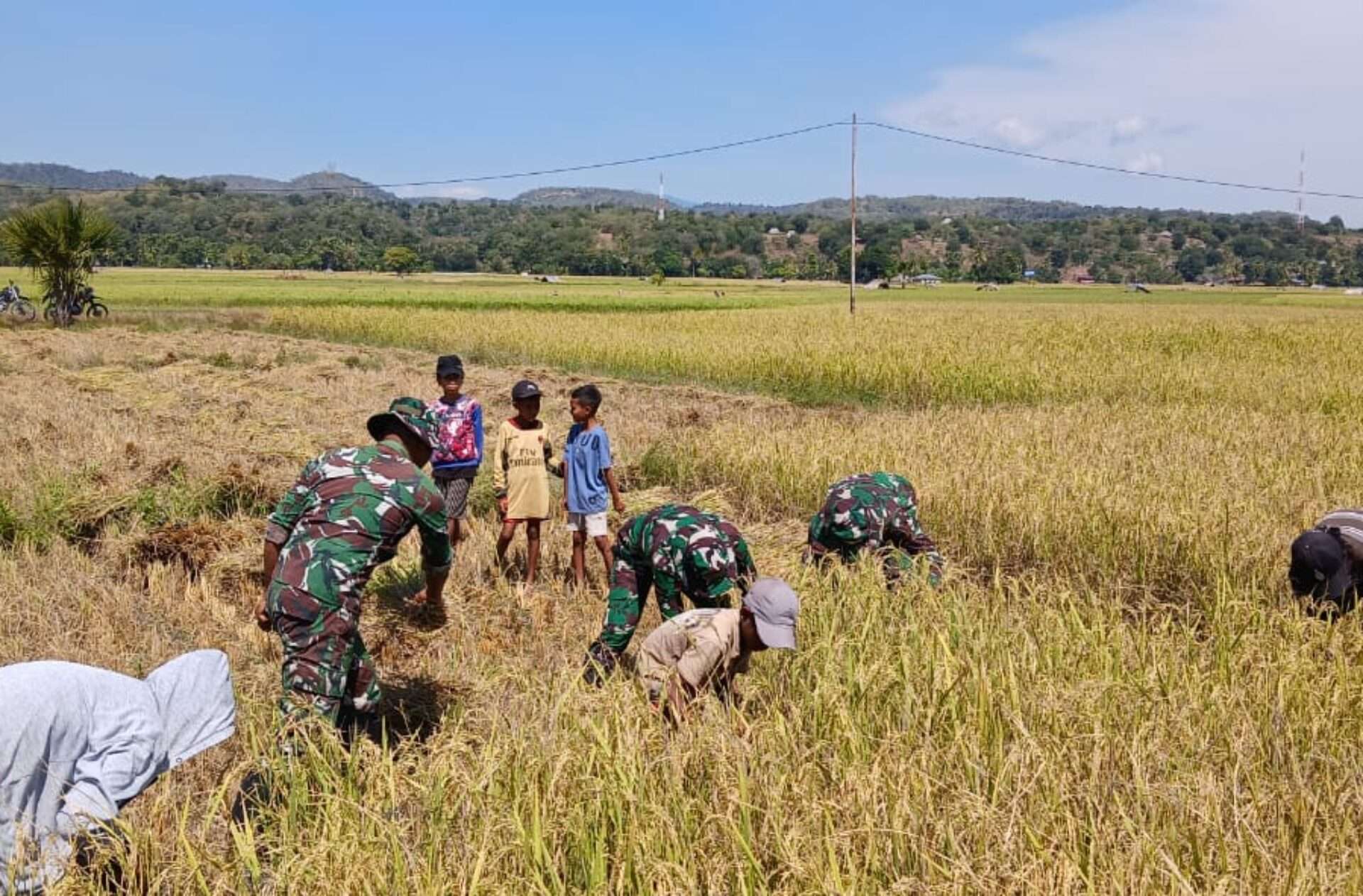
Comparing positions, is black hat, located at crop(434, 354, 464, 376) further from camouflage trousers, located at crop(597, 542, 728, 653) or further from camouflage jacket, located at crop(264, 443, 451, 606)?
camouflage jacket, located at crop(264, 443, 451, 606)

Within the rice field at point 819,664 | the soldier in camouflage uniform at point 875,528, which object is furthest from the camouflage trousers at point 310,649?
the soldier in camouflage uniform at point 875,528

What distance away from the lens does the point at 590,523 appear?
6547mm

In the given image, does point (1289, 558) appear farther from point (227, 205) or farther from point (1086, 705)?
point (227, 205)

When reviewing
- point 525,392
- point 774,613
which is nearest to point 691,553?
point 774,613

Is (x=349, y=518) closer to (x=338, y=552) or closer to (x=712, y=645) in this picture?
(x=338, y=552)

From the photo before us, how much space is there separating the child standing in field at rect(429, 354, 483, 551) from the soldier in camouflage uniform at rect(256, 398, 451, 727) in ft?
9.28

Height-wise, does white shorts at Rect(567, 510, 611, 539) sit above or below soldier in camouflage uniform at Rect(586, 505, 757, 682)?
below

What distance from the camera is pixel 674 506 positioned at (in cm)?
464

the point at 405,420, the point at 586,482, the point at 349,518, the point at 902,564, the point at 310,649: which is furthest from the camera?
the point at 586,482

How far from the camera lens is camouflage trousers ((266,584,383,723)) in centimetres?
357

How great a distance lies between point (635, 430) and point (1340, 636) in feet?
29.7

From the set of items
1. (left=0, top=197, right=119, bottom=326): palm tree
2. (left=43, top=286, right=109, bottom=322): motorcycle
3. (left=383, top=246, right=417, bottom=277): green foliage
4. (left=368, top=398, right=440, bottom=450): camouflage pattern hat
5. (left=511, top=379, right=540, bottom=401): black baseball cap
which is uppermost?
(left=383, top=246, right=417, bottom=277): green foliage

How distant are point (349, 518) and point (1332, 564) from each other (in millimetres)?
4592

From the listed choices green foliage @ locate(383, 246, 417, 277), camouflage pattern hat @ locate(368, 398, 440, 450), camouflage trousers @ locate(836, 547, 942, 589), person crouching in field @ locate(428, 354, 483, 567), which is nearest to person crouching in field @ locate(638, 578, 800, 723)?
camouflage pattern hat @ locate(368, 398, 440, 450)
